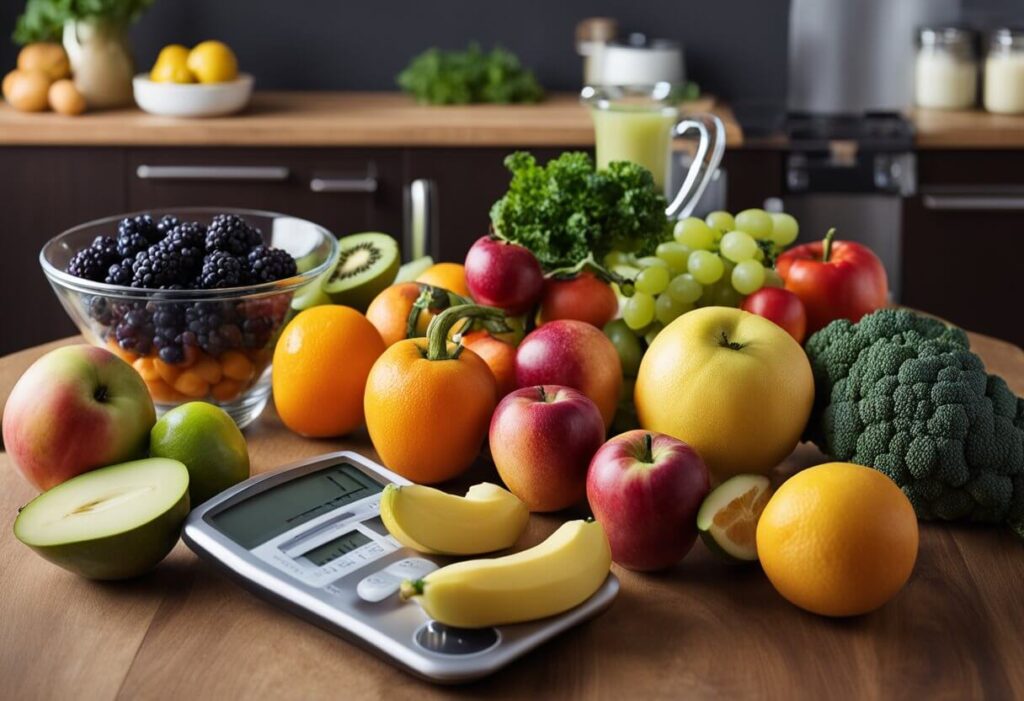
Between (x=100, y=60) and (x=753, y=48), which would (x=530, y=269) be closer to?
(x=100, y=60)

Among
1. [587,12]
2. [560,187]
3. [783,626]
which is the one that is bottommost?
[783,626]

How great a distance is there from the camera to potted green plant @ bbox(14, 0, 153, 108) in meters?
3.07

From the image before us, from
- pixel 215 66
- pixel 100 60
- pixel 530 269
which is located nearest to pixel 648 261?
pixel 530 269

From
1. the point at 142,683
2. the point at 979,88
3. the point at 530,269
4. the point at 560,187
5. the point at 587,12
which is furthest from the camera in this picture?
the point at 587,12

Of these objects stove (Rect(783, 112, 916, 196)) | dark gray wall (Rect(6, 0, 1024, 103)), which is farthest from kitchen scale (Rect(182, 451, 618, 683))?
dark gray wall (Rect(6, 0, 1024, 103))

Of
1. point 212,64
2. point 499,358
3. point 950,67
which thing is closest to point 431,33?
point 212,64

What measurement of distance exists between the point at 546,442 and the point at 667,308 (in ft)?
0.99

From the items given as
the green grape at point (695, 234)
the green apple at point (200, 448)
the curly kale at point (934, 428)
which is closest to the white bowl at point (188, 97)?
the green grape at point (695, 234)

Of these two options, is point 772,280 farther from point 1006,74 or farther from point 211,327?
point 1006,74

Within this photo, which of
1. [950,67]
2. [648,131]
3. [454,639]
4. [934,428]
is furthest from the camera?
[950,67]

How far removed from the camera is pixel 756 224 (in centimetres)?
142

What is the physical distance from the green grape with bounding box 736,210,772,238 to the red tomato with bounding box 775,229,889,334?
68 millimetres

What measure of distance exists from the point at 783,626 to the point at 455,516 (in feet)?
0.86

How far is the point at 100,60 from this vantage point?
10.1 feet
